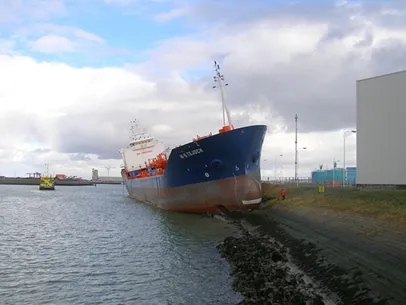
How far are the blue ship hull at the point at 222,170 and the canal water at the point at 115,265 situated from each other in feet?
10.1

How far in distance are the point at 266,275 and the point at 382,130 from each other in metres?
25.9

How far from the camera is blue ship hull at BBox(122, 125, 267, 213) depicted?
29.2m

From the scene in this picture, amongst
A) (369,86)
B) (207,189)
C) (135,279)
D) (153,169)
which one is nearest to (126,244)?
(135,279)

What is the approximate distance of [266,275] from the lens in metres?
12.7

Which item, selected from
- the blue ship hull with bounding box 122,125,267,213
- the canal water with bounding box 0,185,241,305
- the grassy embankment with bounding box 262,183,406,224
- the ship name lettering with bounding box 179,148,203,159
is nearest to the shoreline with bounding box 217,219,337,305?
the canal water with bounding box 0,185,241,305

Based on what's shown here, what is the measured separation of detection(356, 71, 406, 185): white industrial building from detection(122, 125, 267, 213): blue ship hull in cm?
1029

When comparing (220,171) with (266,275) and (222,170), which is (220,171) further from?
(266,275)

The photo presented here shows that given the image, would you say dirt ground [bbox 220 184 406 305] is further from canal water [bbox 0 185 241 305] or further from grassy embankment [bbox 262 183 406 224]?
canal water [bbox 0 185 241 305]

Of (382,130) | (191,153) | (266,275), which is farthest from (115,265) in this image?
(382,130)

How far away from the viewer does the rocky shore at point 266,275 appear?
10.3 m

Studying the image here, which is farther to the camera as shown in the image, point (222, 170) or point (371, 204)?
point (222, 170)

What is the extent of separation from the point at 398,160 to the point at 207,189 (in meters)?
15.3

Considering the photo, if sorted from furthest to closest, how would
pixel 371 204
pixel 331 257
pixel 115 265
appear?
pixel 371 204
pixel 115 265
pixel 331 257

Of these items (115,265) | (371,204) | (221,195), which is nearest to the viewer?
(115,265)
